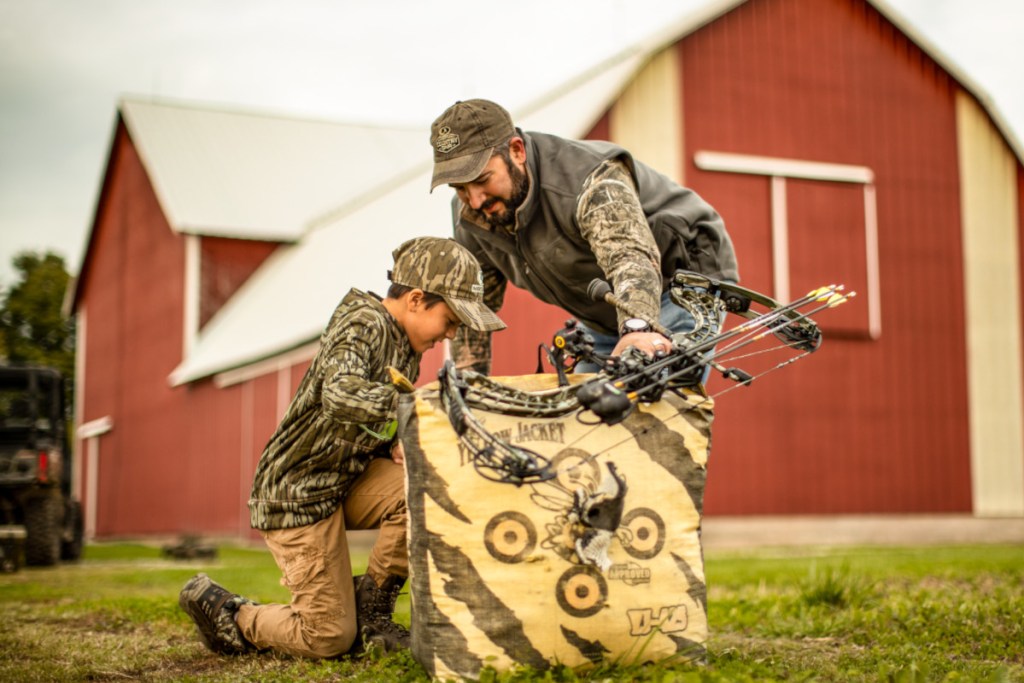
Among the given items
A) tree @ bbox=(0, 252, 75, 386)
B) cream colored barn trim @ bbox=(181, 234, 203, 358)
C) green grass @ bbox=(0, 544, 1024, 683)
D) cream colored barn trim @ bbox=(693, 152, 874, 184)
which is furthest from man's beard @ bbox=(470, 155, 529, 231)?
tree @ bbox=(0, 252, 75, 386)

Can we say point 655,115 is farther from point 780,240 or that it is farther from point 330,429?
point 330,429

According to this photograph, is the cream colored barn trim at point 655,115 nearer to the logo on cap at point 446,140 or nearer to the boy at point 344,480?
the logo on cap at point 446,140

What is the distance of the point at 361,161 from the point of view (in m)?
25.8

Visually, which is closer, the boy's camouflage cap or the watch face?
the watch face

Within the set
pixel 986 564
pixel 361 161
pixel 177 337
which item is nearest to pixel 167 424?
pixel 177 337

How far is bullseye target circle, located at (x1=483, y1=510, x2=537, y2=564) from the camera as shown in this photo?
3.40 metres

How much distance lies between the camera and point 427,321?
13.1ft

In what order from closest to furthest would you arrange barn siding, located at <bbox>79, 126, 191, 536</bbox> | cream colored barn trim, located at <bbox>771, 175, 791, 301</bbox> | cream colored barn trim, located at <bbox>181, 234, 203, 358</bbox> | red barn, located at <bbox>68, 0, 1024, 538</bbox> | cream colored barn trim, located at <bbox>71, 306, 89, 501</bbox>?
red barn, located at <bbox>68, 0, 1024, 538</bbox> → cream colored barn trim, located at <bbox>771, 175, 791, 301</bbox> → cream colored barn trim, located at <bbox>181, 234, 203, 358</bbox> → barn siding, located at <bbox>79, 126, 191, 536</bbox> → cream colored barn trim, located at <bbox>71, 306, 89, 501</bbox>

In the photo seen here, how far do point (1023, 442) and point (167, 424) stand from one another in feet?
47.6

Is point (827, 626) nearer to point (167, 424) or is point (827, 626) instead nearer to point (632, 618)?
point (632, 618)

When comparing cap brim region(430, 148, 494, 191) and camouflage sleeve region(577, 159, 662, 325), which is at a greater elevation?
cap brim region(430, 148, 494, 191)

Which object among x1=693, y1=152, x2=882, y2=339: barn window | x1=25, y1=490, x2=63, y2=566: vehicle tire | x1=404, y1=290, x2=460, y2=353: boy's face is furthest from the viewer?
x1=693, y1=152, x2=882, y2=339: barn window

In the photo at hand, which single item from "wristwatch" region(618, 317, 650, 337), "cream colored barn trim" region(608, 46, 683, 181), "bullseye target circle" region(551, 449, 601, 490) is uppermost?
"cream colored barn trim" region(608, 46, 683, 181)

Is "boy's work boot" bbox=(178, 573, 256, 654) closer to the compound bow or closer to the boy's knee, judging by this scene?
the boy's knee
